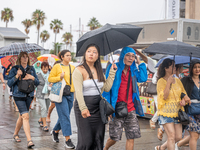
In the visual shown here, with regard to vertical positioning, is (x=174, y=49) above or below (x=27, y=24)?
below

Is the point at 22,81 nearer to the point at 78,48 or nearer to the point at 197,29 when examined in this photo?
the point at 78,48

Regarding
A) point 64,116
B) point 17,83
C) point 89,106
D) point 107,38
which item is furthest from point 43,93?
point 89,106

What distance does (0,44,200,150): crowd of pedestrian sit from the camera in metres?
3.83

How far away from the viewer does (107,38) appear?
442cm

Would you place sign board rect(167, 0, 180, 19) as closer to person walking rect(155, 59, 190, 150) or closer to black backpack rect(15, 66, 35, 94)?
black backpack rect(15, 66, 35, 94)

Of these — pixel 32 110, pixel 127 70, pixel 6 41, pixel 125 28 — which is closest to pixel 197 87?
pixel 127 70

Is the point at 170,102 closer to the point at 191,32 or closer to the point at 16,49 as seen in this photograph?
the point at 16,49

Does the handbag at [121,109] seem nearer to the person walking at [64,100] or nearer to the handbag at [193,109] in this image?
the handbag at [193,109]

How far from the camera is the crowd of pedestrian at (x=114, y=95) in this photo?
151 inches

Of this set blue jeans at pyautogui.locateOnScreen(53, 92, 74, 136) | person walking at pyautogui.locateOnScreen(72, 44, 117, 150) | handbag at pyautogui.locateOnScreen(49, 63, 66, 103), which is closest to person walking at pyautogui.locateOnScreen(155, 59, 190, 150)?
person walking at pyautogui.locateOnScreen(72, 44, 117, 150)

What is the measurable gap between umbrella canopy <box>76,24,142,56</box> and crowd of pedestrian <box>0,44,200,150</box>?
0.20 meters

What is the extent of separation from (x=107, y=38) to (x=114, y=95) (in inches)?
34.4

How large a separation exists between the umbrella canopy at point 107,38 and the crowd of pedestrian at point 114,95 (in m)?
0.20

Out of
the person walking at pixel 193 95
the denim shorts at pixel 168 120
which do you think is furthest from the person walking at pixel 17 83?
the person walking at pixel 193 95
